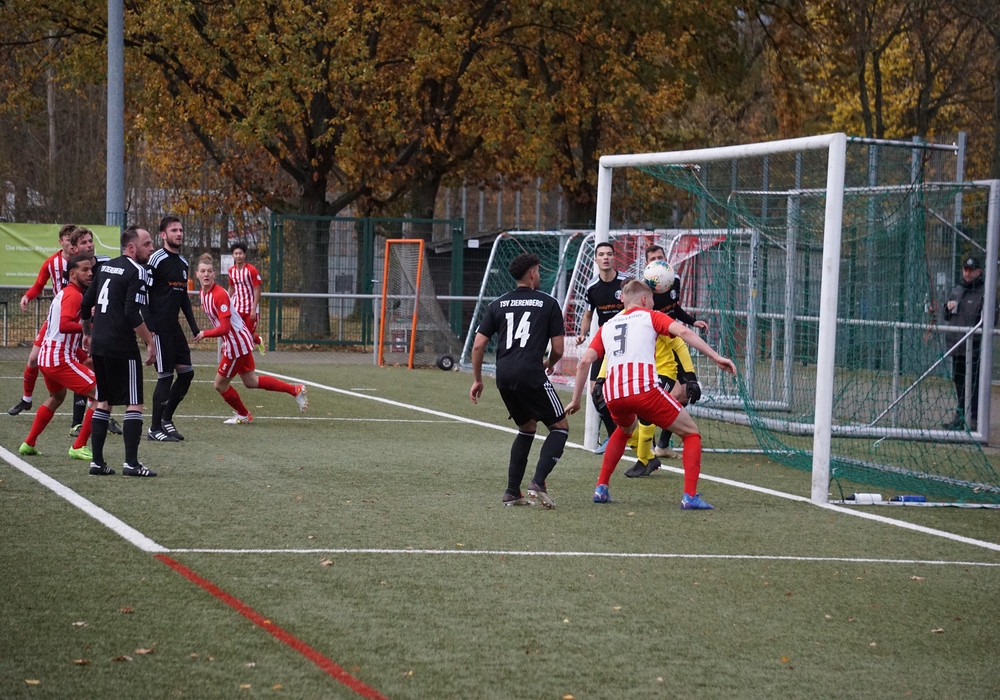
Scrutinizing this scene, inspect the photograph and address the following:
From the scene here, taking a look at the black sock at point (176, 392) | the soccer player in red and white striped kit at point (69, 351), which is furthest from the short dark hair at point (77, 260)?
the black sock at point (176, 392)

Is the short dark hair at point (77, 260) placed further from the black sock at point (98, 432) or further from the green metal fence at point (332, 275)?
the green metal fence at point (332, 275)

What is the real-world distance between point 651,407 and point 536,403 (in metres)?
0.81

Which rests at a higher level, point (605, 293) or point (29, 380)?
point (605, 293)

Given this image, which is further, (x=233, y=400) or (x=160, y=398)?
(x=233, y=400)

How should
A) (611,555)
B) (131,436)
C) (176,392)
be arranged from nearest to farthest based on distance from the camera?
(611,555)
(131,436)
(176,392)

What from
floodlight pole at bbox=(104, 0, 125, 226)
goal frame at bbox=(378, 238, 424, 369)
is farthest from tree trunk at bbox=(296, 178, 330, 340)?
floodlight pole at bbox=(104, 0, 125, 226)

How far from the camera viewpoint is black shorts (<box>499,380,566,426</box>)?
8922 millimetres

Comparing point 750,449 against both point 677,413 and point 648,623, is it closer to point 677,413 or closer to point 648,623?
point 677,413

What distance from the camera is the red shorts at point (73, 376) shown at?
10.7 m

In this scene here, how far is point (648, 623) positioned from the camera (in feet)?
19.8

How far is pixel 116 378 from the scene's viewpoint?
9.76 meters

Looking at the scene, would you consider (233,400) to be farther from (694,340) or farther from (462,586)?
(462,586)

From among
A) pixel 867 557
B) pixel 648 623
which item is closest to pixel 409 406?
pixel 867 557

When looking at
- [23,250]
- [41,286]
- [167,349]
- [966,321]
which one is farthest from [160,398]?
[23,250]
